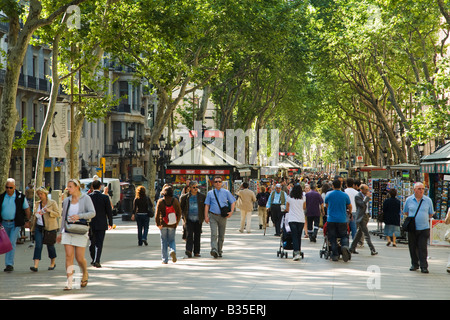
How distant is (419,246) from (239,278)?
3.78m

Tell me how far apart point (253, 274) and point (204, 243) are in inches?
296

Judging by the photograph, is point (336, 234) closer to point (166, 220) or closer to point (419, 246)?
point (419, 246)

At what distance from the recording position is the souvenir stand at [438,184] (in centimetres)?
1980

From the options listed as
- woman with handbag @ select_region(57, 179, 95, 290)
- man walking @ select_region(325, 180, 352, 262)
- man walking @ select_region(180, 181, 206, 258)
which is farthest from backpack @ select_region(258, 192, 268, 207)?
woman with handbag @ select_region(57, 179, 95, 290)

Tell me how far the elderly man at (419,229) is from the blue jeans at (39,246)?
661 cm

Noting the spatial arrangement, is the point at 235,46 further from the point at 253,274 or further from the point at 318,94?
the point at 253,274

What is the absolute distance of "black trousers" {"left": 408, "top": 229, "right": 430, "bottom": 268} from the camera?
13750mm

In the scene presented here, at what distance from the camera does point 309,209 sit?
19938 millimetres

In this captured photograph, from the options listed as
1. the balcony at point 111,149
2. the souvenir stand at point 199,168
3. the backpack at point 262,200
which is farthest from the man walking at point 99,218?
the balcony at point 111,149

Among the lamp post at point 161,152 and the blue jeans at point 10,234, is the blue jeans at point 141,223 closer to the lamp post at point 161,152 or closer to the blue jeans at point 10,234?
the blue jeans at point 10,234

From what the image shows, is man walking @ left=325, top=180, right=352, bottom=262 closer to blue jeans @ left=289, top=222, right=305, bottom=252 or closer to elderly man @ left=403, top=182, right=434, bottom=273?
blue jeans @ left=289, top=222, right=305, bottom=252

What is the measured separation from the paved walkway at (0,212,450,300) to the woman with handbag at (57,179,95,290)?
47cm

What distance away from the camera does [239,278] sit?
12117 mm

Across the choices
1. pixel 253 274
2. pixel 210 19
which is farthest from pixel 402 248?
pixel 210 19
